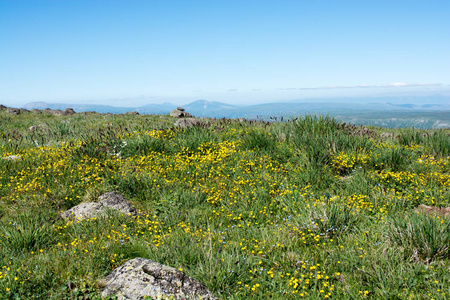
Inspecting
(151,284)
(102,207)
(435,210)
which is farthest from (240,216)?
(435,210)

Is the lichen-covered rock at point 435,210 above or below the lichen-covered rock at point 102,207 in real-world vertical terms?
above

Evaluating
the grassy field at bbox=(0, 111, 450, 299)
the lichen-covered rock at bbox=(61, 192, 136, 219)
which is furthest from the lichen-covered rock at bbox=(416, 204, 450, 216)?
the lichen-covered rock at bbox=(61, 192, 136, 219)

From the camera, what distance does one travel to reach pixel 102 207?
6074 mm

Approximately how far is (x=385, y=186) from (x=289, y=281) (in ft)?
13.5

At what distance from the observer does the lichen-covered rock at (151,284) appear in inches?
141

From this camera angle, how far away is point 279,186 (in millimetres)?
6879

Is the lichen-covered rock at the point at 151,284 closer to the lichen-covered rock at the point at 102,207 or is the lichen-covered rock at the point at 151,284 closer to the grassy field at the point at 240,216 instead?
the grassy field at the point at 240,216

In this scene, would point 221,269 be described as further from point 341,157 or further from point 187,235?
point 341,157

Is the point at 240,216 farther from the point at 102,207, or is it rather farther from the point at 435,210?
the point at 435,210

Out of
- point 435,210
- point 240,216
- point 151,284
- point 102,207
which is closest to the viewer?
point 151,284

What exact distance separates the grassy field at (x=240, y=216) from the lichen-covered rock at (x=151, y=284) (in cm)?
26

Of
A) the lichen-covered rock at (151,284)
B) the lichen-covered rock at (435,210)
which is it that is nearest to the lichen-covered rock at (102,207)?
the lichen-covered rock at (151,284)

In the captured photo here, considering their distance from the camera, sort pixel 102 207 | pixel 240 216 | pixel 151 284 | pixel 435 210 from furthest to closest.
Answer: pixel 102 207 < pixel 240 216 < pixel 435 210 < pixel 151 284

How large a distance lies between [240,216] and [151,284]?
2.43 m
